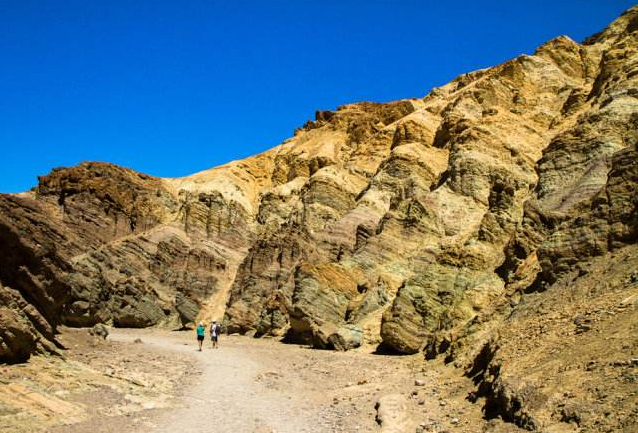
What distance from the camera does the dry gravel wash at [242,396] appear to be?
367 inches

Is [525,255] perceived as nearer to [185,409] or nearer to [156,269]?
[185,409]

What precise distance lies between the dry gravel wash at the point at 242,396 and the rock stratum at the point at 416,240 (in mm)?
906

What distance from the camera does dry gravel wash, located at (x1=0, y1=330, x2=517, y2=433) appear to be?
932 cm

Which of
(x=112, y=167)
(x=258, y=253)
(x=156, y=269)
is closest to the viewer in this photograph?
(x=258, y=253)

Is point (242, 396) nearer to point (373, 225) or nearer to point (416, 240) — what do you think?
point (416, 240)

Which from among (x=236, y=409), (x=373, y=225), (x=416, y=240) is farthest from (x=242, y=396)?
(x=373, y=225)

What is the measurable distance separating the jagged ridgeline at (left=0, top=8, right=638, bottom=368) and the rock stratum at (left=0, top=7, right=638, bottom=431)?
0.36 ft

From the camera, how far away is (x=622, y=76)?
1226 inches

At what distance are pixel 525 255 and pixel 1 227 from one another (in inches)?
621

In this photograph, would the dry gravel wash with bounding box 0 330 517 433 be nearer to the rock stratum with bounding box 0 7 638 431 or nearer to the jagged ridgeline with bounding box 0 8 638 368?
the rock stratum with bounding box 0 7 638 431

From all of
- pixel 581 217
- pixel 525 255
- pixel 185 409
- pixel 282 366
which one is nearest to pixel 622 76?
pixel 525 255

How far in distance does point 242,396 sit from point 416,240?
19677 mm

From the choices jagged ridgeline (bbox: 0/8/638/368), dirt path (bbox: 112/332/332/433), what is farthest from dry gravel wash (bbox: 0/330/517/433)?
jagged ridgeline (bbox: 0/8/638/368)

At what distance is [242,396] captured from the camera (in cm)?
1274
